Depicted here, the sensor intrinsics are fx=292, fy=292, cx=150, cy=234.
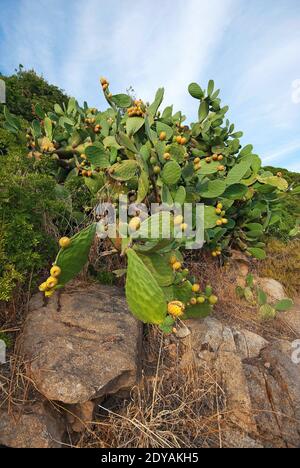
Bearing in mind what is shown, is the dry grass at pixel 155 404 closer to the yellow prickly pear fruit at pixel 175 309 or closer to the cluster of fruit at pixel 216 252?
the yellow prickly pear fruit at pixel 175 309

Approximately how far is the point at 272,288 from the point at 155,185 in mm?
1867

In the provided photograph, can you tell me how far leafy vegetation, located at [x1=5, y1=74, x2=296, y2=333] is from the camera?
132 centimetres

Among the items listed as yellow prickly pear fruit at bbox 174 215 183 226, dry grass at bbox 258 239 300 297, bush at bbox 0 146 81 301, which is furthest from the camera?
dry grass at bbox 258 239 300 297

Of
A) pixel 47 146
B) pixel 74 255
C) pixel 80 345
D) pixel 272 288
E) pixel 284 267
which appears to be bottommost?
pixel 80 345

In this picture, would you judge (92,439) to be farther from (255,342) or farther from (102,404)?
(255,342)

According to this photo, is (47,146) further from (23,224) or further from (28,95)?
(28,95)

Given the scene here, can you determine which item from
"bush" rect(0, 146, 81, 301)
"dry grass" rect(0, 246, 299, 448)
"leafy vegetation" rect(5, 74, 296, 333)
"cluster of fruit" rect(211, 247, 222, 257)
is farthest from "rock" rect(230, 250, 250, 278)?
"bush" rect(0, 146, 81, 301)

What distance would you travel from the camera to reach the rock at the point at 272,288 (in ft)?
9.83

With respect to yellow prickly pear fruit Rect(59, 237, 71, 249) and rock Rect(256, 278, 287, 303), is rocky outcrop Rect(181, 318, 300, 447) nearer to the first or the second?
rock Rect(256, 278, 287, 303)

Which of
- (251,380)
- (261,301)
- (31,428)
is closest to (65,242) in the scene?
(31,428)

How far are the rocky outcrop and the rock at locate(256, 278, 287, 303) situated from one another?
0.75m

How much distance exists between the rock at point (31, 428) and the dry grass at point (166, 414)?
0.12 metres

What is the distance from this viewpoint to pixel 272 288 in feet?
10.1
